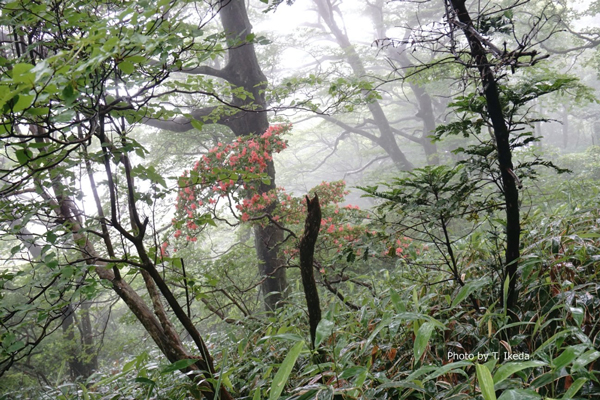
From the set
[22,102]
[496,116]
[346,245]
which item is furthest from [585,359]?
[22,102]

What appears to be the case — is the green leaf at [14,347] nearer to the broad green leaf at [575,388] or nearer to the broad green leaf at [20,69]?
the broad green leaf at [20,69]

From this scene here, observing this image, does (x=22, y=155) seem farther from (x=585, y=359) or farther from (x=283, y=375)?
(x=585, y=359)

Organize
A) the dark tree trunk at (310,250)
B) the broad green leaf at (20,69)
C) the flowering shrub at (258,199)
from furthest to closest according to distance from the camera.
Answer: the flowering shrub at (258,199), the dark tree trunk at (310,250), the broad green leaf at (20,69)

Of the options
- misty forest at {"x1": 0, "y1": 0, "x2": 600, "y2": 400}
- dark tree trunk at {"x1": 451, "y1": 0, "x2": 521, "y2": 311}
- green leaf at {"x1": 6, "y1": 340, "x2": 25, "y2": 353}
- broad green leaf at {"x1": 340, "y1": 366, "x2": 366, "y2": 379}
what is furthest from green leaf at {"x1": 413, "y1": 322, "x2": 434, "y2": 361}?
green leaf at {"x1": 6, "y1": 340, "x2": 25, "y2": 353}

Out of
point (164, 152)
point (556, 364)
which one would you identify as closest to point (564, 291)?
point (556, 364)

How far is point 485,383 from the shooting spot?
849mm

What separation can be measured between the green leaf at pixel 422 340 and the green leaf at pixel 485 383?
20 centimetres

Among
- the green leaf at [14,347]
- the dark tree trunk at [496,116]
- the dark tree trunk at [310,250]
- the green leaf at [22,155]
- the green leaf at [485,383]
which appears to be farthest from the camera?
the dark tree trunk at [310,250]

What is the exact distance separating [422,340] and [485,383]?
256 mm

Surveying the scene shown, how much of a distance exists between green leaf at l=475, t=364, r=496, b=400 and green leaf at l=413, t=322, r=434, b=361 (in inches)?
7.7

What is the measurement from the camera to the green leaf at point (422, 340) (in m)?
1.07

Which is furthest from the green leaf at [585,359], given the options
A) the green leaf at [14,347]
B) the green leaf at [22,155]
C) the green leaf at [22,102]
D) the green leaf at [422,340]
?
the green leaf at [14,347]

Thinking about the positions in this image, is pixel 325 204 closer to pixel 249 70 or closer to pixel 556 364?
pixel 249 70

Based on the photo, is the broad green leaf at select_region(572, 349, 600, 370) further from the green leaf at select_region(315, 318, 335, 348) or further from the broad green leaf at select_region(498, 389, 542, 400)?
the green leaf at select_region(315, 318, 335, 348)
